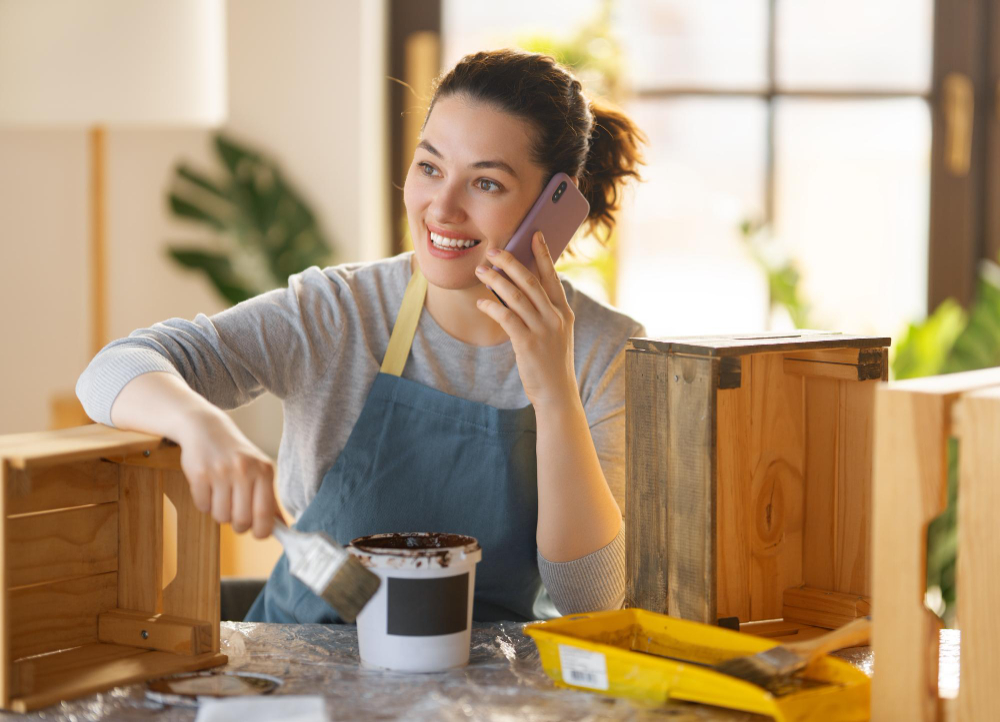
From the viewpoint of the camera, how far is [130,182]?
2.73 meters

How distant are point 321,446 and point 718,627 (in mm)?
583

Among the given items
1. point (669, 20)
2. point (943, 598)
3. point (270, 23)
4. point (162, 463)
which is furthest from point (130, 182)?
point (943, 598)

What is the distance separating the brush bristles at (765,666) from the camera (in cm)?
84

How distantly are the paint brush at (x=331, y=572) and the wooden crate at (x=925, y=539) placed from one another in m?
0.41

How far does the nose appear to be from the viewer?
1262mm

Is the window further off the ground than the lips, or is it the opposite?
the window

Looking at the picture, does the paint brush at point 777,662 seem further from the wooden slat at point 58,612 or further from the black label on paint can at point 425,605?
the wooden slat at point 58,612

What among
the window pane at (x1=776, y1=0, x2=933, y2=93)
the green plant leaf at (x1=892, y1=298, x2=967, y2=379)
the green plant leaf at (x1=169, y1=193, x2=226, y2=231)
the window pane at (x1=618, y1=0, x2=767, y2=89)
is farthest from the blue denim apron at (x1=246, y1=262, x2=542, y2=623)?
the window pane at (x1=776, y1=0, x2=933, y2=93)

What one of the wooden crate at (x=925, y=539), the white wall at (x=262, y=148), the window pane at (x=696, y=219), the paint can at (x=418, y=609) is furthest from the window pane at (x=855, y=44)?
the paint can at (x=418, y=609)

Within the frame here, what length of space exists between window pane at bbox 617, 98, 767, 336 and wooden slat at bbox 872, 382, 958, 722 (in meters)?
2.13

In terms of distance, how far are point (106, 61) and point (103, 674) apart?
1449 millimetres

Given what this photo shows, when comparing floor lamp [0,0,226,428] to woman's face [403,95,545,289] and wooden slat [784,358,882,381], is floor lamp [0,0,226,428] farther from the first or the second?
wooden slat [784,358,882,381]

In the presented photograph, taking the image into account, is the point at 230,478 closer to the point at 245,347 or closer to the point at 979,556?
the point at 245,347

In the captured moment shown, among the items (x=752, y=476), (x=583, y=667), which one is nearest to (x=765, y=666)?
(x=583, y=667)
